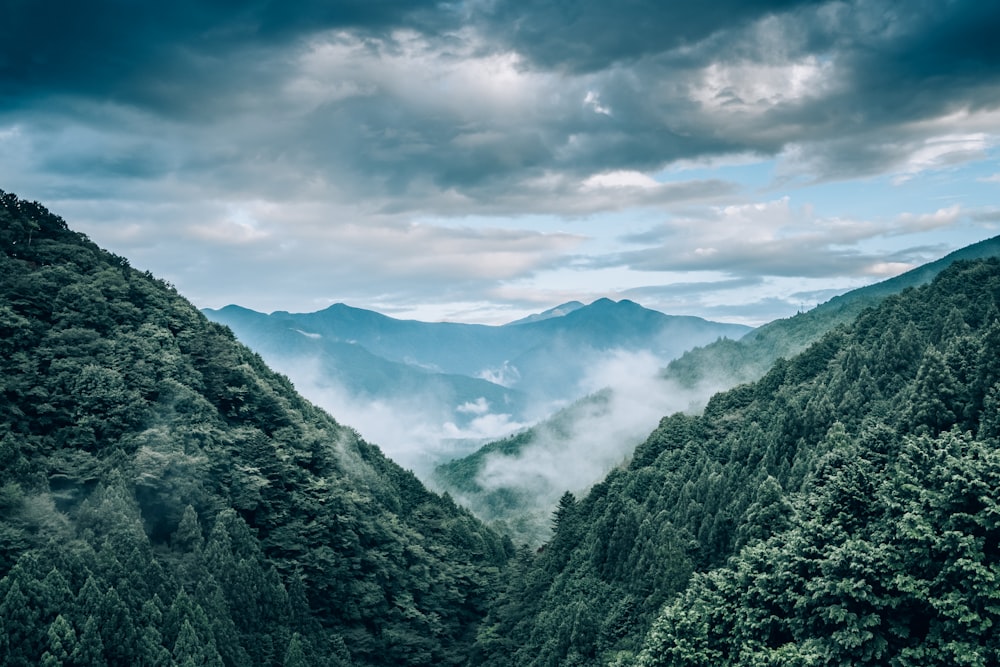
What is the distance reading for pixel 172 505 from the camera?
46344mm

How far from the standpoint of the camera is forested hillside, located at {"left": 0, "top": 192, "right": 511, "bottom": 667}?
3569 centimetres

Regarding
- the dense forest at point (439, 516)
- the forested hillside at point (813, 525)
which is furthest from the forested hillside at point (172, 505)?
the forested hillside at point (813, 525)

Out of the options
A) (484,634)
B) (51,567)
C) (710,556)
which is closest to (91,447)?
(51,567)

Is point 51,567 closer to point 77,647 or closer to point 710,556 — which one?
point 77,647

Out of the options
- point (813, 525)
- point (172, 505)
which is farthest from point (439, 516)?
point (813, 525)

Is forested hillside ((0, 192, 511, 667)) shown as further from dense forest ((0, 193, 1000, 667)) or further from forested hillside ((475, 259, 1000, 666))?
forested hillside ((475, 259, 1000, 666))

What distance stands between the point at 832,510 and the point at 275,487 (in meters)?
42.6

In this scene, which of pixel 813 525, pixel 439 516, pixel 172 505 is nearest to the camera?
pixel 813 525

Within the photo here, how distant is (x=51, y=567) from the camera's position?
116ft

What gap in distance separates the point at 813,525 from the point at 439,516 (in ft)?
187

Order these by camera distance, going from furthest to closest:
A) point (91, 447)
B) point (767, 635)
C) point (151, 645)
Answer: point (91, 447)
point (151, 645)
point (767, 635)

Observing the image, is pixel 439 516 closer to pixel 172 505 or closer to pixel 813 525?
pixel 172 505

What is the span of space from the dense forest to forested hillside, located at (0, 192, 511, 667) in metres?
0.18

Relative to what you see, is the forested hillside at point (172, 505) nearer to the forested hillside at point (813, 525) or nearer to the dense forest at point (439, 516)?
the dense forest at point (439, 516)
